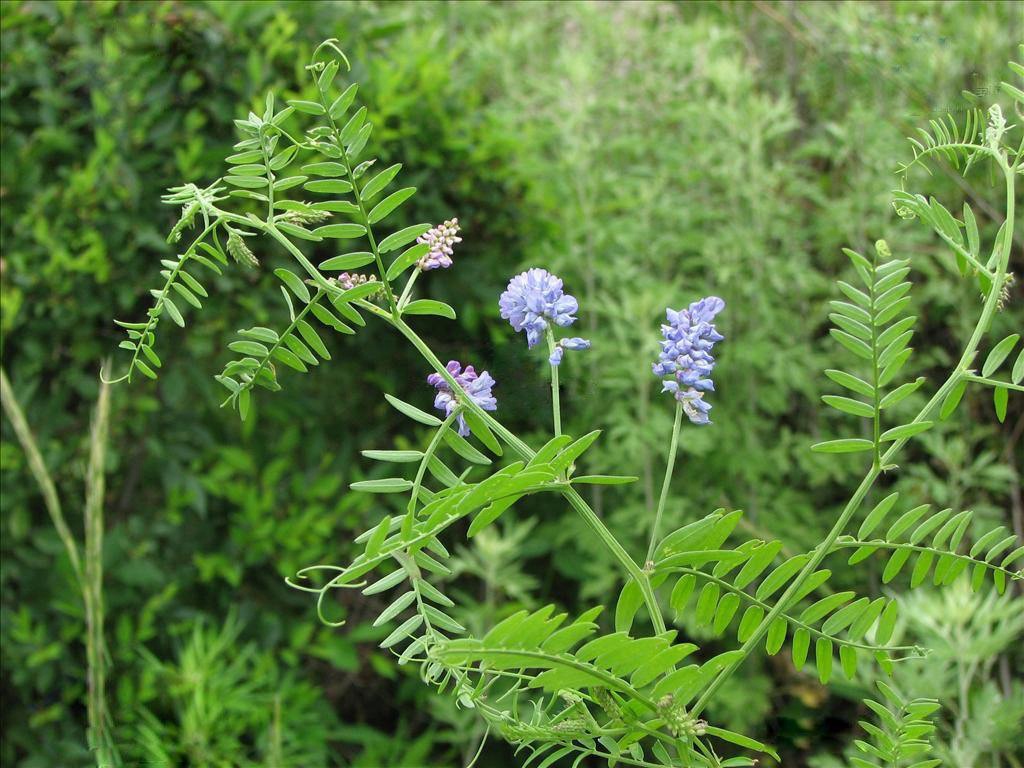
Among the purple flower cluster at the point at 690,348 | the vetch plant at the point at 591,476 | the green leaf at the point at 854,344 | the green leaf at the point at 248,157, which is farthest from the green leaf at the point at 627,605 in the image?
the green leaf at the point at 248,157

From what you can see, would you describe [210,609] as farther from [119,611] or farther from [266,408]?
[266,408]

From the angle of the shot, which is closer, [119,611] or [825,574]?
[825,574]

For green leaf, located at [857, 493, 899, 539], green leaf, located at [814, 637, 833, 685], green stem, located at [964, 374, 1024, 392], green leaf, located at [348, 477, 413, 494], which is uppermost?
green stem, located at [964, 374, 1024, 392]

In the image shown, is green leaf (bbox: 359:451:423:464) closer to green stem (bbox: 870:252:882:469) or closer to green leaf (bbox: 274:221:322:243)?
green leaf (bbox: 274:221:322:243)

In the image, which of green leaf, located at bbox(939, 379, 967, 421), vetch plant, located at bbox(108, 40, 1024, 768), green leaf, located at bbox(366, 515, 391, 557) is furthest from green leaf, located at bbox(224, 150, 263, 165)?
green leaf, located at bbox(939, 379, 967, 421)

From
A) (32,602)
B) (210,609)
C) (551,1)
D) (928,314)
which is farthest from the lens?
(551,1)

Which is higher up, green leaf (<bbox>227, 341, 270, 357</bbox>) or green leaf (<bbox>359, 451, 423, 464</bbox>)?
green leaf (<bbox>227, 341, 270, 357</bbox>)

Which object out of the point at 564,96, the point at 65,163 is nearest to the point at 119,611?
the point at 65,163
